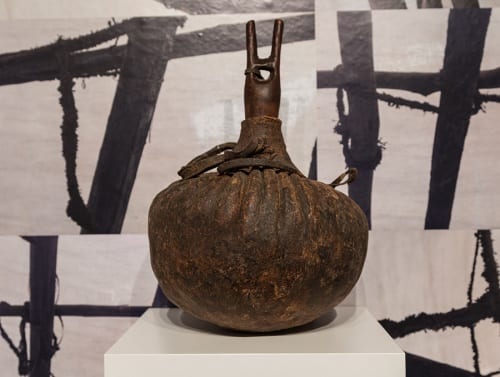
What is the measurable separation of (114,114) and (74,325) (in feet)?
1.66

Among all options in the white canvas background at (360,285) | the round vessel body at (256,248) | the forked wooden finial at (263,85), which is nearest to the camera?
the round vessel body at (256,248)

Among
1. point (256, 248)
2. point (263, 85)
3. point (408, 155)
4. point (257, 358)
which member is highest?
point (263, 85)

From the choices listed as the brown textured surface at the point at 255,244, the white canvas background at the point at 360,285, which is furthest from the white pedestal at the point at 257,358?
the white canvas background at the point at 360,285

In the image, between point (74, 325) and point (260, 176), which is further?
point (74, 325)

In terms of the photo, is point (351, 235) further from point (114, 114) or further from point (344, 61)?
point (114, 114)

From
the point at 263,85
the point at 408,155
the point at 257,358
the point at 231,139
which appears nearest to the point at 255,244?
the point at 257,358

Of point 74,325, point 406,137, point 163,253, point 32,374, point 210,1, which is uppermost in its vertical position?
point 210,1

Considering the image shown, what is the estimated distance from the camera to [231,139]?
4.03 feet

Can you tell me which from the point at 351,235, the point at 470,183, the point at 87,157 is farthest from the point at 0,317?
the point at 470,183

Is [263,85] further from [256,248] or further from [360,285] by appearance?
[360,285]

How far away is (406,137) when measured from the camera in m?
1.23

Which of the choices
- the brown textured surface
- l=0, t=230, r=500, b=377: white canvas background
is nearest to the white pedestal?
the brown textured surface

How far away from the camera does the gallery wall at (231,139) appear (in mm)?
1221

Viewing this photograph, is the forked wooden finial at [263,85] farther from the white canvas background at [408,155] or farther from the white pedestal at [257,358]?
the white pedestal at [257,358]
